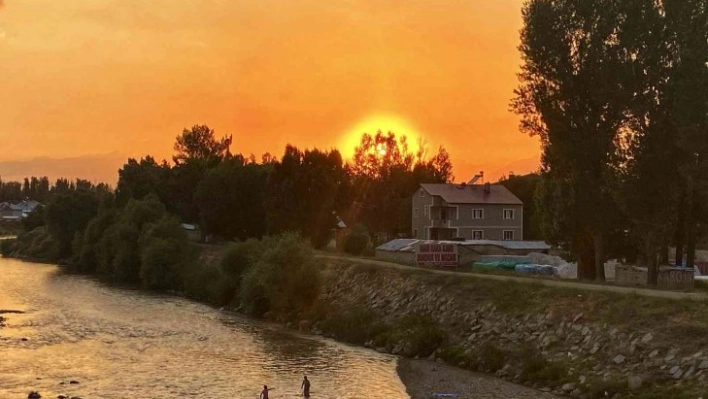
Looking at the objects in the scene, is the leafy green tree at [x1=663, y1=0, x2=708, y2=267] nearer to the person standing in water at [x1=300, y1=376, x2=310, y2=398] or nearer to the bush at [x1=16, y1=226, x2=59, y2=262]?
the person standing in water at [x1=300, y1=376, x2=310, y2=398]

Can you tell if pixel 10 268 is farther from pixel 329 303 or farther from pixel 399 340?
pixel 399 340

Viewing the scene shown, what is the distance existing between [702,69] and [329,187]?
6024 centimetres

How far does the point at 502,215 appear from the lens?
113875 millimetres

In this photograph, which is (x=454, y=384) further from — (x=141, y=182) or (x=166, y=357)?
(x=141, y=182)

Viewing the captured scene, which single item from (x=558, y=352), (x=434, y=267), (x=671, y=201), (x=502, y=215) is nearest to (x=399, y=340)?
(x=558, y=352)

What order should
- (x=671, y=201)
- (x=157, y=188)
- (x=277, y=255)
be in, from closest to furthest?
(x=671, y=201)
(x=277, y=255)
(x=157, y=188)

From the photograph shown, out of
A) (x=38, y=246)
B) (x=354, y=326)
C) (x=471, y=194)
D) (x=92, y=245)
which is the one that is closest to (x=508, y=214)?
(x=471, y=194)

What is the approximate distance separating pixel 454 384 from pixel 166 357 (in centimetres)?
1946

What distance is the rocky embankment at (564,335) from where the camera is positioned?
113ft

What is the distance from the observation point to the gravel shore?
119 ft

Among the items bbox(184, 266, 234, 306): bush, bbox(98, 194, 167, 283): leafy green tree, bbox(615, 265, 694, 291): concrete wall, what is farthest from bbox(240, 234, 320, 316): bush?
bbox(98, 194, 167, 283): leafy green tree

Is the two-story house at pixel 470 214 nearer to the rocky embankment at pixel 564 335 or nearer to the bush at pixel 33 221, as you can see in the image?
the rocky embankment at pixel 564 335

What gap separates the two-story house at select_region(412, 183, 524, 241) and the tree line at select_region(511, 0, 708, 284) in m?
52.6

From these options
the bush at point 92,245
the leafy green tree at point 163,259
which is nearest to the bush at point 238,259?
the leafy green tree at point 163,259
